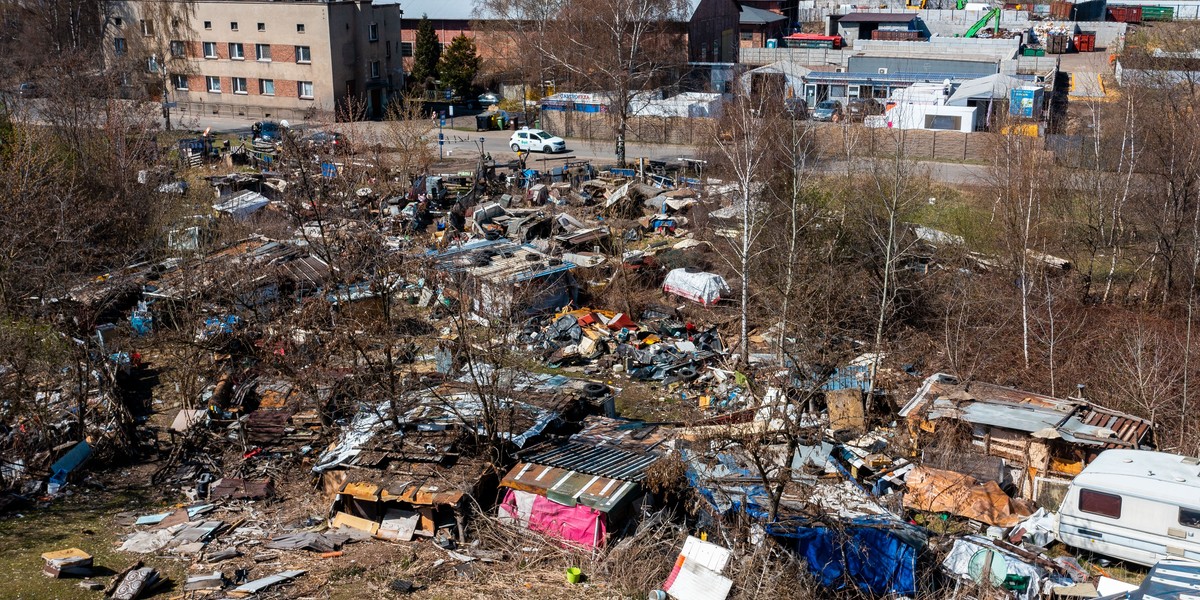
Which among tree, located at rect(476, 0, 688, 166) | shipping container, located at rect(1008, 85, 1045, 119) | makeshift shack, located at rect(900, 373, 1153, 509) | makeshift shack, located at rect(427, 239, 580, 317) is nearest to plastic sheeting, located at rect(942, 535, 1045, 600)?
makeshift shack, located at rect(900, 373, 1153, 509)

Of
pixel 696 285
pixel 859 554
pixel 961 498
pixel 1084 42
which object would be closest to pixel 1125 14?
pixel 1084 42

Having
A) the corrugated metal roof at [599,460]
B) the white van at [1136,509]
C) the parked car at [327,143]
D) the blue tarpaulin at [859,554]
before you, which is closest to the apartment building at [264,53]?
the parked car at [327,143]

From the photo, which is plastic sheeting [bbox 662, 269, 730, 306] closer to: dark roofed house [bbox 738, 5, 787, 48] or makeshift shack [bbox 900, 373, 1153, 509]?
makeshift shack [bbox 900, 373, 1153, 509]

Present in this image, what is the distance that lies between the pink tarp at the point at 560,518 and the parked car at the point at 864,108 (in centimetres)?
2280

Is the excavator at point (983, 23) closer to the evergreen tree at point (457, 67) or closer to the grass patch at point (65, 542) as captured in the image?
the evergreen tree at point (457, 67)

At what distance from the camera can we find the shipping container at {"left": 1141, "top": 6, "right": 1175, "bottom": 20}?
60.7 meters

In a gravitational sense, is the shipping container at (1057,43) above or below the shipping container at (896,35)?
below

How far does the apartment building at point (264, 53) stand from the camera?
3694 cm

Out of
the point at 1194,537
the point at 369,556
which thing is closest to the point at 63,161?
the point at 369,556

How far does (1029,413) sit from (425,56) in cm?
3193

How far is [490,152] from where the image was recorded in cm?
3253

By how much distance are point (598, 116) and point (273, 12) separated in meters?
13.7

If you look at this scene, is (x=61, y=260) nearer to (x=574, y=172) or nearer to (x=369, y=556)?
(x=369, y=556)

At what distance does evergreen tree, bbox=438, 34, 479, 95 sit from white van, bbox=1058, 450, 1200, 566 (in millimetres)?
32094
